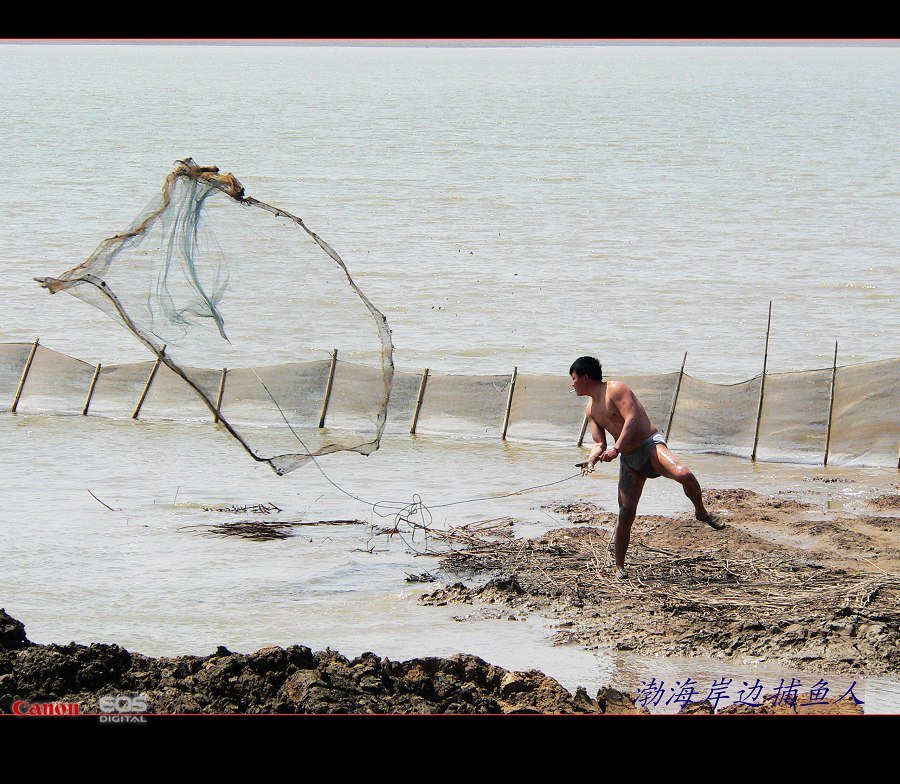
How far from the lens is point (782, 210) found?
1428 inches

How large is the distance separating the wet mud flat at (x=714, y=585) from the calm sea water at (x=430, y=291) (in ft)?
1.13

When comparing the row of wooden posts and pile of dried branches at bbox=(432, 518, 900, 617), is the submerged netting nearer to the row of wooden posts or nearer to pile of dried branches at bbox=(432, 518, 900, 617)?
the row of wooden posts

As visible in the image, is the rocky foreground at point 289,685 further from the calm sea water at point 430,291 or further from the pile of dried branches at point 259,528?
the pile of dried branches at point 259,528

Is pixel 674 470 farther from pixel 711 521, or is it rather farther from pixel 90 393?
pixel 90 393

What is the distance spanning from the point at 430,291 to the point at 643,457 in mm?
17999

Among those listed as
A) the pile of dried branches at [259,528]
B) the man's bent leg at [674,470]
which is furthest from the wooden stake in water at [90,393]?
the man's bent leg at [674,470]

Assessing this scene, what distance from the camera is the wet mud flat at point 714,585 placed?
Result: 23.4 ft

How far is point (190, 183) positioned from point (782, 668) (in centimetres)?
526

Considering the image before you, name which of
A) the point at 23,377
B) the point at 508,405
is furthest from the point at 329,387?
the point at 23,377

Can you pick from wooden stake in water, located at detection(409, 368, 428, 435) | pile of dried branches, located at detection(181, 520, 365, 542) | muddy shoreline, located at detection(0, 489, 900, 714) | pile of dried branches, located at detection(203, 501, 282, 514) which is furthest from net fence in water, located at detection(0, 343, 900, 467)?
muddy shoreline, located at detection(0, 489, 900, 714)

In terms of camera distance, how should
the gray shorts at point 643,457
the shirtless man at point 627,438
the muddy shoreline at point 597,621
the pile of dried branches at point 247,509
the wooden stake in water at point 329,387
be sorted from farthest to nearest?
the wooden stake in water at point 329,387 → the pile of dried branches at point 247,509 → the gray shorts at point 643,457 → the shirtless man at point 627,438 → the muddy shoreline at point 597,621

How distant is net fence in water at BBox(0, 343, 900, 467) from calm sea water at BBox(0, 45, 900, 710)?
0.36 m

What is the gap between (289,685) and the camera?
584 centimetres

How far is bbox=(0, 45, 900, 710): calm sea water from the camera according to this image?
8.61m
